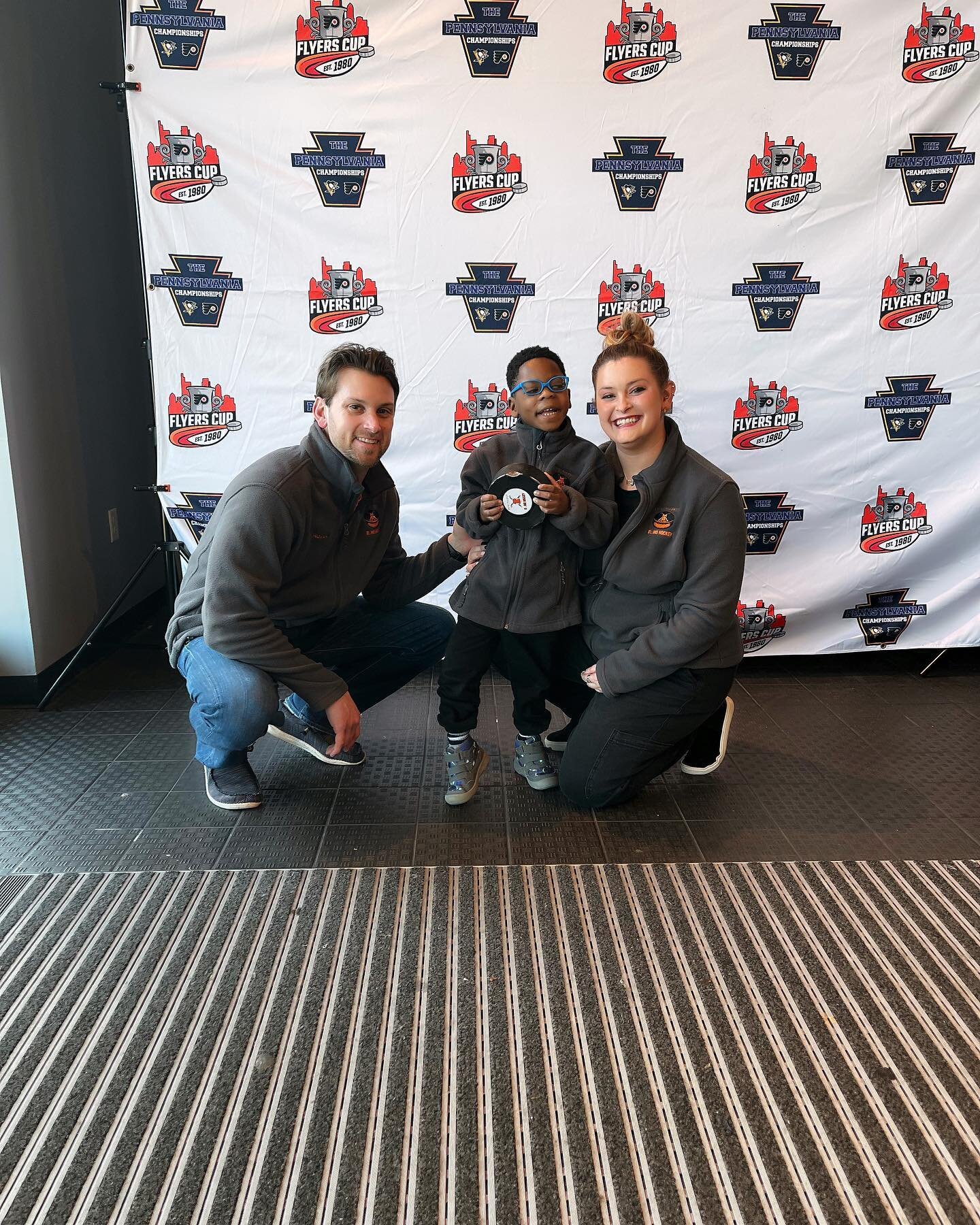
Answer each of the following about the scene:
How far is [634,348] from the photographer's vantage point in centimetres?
186

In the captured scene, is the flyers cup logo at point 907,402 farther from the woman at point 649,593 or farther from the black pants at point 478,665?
the black pants at point 478,665

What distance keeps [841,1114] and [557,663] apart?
1192 millimetres

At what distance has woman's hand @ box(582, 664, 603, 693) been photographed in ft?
6.59

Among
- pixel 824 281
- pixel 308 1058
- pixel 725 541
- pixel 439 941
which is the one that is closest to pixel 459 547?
pixel 725 541

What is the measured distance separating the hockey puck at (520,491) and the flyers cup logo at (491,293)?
1.05m

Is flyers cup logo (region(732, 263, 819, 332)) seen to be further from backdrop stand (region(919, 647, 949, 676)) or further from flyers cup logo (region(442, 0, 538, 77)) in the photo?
backdrop stand (region(919, 647, 949, 676))

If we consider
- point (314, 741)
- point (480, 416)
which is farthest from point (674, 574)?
point (480, 416)

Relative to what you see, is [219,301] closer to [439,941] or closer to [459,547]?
[459,547]

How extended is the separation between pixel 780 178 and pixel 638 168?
46 cm

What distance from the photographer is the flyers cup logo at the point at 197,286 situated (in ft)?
8.91

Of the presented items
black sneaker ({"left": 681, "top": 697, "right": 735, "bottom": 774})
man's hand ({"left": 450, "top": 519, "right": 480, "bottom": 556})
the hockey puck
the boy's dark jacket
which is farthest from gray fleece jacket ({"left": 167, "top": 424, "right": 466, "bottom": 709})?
black sneaker ({"left": 681, "top": 697, "right": 735, "bottom": 774})

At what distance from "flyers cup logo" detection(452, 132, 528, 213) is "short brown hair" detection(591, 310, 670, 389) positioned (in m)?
1.03

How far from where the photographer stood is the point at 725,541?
1863mm

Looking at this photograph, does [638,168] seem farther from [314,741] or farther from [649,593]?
[314,741]
